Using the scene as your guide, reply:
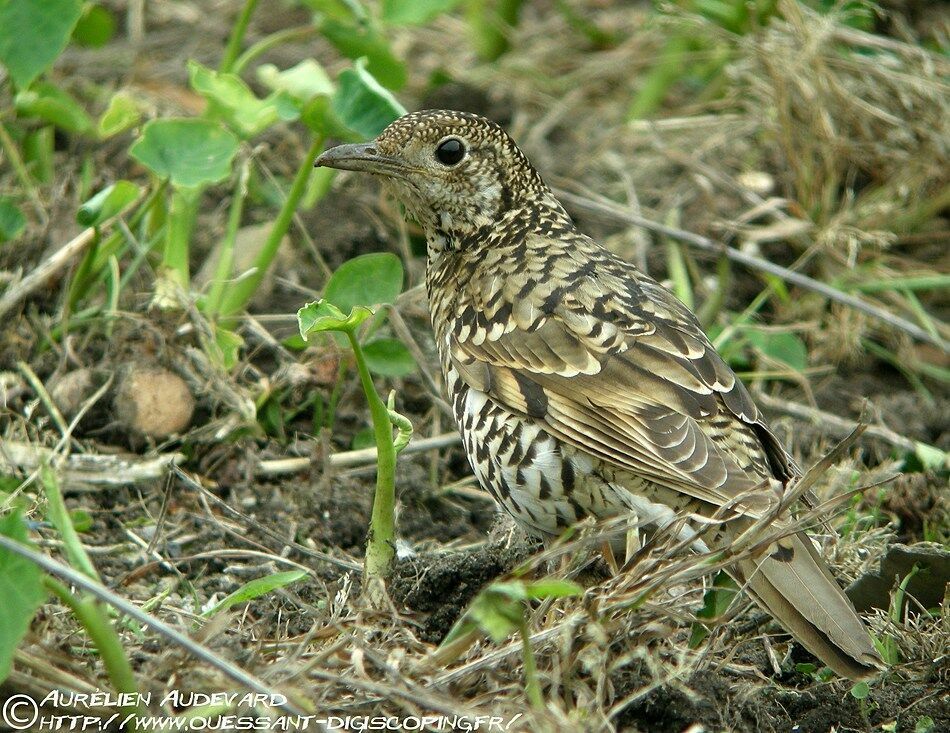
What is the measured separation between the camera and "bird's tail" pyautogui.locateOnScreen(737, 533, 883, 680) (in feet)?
10.7

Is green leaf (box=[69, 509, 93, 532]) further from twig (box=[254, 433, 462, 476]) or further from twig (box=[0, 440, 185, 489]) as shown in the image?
twig (box=[254, 433, 462, 476])

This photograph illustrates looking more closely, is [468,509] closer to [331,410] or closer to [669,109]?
[331,410]

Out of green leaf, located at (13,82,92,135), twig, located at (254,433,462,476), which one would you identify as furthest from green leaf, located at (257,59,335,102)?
twig, located at (254,433,462,476)

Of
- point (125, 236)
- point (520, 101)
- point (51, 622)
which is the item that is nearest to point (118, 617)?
point (51, 622)

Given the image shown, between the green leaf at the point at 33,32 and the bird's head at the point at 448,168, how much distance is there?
1167mm

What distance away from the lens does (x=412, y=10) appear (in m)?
5.29

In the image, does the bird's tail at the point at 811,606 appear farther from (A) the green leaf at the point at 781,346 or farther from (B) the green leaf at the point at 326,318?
(A) the green leaf at the point at 781,346

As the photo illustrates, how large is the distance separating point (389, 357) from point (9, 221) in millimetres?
1569

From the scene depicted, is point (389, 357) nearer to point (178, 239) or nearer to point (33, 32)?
point (178, 239)

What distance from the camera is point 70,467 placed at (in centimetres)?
427

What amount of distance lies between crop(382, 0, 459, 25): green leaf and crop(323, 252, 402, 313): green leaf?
1461 millimetres

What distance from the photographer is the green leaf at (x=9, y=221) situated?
4789 mm

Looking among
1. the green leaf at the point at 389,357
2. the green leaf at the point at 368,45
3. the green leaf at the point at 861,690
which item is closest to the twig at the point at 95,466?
the green leaf at the point at 389,357

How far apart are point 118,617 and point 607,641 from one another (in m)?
1.34
